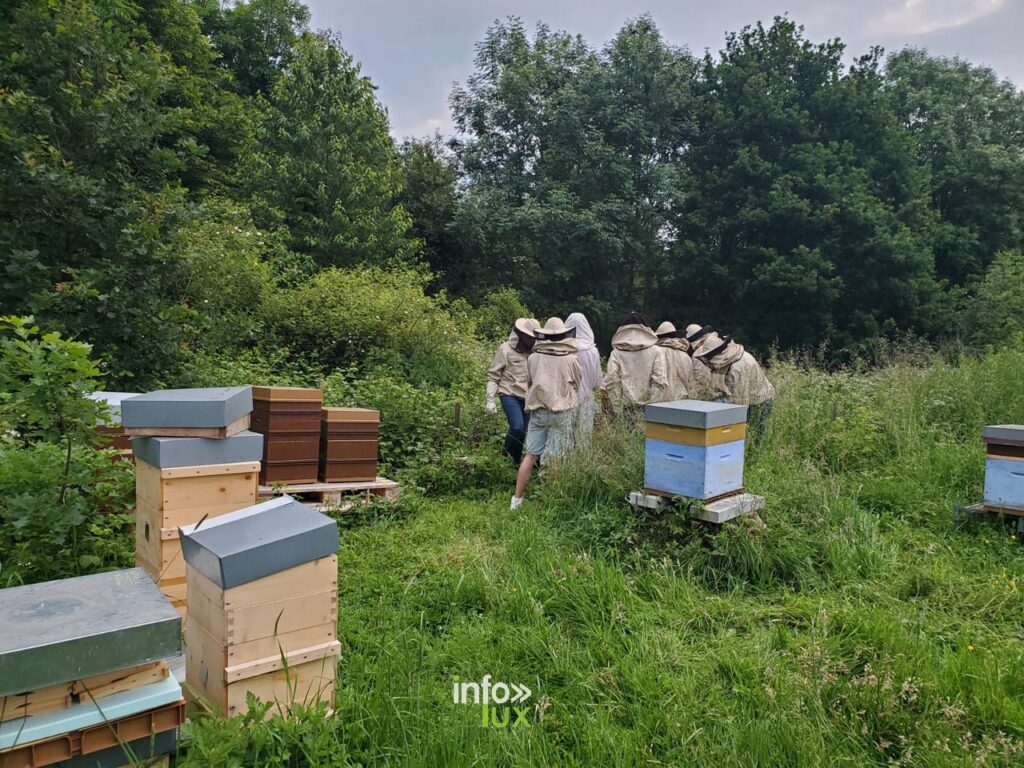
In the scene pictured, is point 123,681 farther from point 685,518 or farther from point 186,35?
point 186,35

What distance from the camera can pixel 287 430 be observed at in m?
5.00

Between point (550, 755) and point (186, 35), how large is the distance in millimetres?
19923

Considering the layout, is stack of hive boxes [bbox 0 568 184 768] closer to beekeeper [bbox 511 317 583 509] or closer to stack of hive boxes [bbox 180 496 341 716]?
stack of hive boxes [bbox 180 496 341 716]

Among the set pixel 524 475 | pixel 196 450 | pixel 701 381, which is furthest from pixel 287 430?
pixel 701 381

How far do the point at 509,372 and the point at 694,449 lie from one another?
110 inches

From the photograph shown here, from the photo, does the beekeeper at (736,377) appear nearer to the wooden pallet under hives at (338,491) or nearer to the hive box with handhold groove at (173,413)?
the wooden pallet under hives at (338,491)

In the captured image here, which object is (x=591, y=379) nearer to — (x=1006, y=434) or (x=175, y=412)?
(x=1006, y=434)

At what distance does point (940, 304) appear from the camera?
2062 centimetres

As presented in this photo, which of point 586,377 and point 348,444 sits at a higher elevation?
point 586,377

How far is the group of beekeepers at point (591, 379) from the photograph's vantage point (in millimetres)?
6062

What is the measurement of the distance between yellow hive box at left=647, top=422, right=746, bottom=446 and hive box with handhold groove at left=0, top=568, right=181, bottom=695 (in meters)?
3.11

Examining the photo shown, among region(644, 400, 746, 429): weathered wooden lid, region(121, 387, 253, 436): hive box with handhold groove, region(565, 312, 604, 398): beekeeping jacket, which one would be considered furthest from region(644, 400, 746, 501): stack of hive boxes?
region(121, 387, 253, 436): hive box with handhold groove

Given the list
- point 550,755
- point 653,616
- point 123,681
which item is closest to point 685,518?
point 653,616

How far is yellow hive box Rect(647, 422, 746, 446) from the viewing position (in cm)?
425
